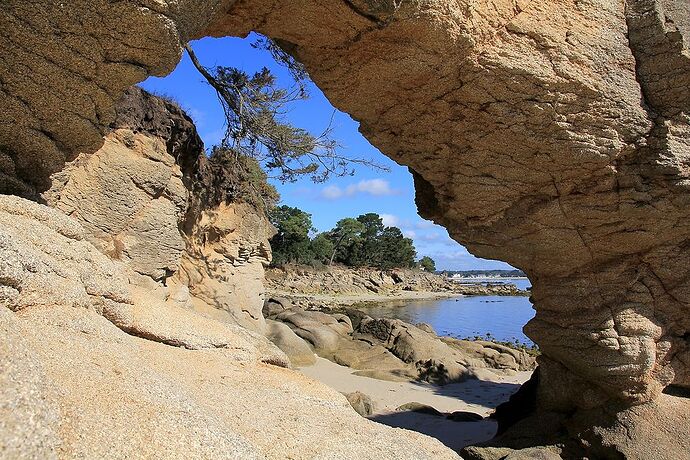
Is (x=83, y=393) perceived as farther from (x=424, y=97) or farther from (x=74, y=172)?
(x=74, y=172)

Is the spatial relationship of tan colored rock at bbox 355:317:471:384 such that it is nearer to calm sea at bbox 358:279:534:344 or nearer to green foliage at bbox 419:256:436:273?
calm sea at bbox 358:279:534:344

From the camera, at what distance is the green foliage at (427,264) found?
76.9 m

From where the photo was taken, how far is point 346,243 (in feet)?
186

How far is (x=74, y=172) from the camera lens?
6102mm

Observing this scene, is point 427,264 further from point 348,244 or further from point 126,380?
point 126,380

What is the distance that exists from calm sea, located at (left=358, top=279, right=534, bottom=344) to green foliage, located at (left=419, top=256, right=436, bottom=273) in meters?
28.2

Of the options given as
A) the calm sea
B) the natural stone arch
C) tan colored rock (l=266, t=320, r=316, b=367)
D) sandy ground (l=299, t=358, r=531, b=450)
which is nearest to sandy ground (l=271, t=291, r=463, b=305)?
the calm sea

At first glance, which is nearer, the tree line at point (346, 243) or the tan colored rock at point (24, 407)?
the tan colored rock at point (24, 407)

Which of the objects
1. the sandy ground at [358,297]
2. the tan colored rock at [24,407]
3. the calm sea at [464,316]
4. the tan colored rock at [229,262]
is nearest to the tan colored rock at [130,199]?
the tan colored rock at [229,262]

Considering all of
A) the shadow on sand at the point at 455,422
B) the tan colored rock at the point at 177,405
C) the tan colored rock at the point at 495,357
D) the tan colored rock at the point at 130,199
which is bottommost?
the shadow on sand at the point at 455,422

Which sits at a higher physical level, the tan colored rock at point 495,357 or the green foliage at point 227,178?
the green foliage at point 227,178

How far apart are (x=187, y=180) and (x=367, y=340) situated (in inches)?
330

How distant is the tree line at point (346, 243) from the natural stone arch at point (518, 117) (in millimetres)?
38956

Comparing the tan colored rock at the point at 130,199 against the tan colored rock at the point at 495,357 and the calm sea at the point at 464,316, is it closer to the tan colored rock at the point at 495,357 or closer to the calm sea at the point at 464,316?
the tan colored rock at the point at 495,357
